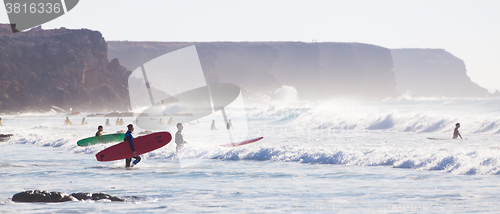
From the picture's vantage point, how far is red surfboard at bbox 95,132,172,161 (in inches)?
550

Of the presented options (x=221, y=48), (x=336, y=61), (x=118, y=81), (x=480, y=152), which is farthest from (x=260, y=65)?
(x=480, y=152)

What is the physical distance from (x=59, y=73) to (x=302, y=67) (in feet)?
361

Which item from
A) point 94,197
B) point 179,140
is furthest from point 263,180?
point 179,140

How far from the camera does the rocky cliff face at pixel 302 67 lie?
167m

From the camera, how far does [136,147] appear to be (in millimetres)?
14422

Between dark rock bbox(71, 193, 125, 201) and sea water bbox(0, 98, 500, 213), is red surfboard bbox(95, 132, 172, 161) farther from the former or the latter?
dark rock bbox(71, 193, 125, 201)

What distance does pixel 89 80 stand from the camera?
85562mm

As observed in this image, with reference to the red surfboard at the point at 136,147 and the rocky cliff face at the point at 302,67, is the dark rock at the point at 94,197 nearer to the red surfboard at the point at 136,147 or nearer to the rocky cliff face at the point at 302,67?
the red surfboard at the point at 136,147

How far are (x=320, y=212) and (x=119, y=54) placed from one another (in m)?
153

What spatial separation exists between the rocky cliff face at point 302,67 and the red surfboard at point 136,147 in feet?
471

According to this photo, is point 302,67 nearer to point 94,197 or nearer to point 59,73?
point 59,73

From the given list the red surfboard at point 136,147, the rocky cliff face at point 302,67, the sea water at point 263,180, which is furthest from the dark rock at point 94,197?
the rocky cliff face at point 302,67

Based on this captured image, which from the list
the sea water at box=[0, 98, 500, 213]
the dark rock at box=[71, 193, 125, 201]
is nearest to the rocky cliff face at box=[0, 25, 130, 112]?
the sea water at box=[0, 98, 500, 213]

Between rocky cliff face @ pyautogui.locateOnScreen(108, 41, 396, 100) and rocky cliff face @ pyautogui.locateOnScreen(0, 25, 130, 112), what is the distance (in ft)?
230
